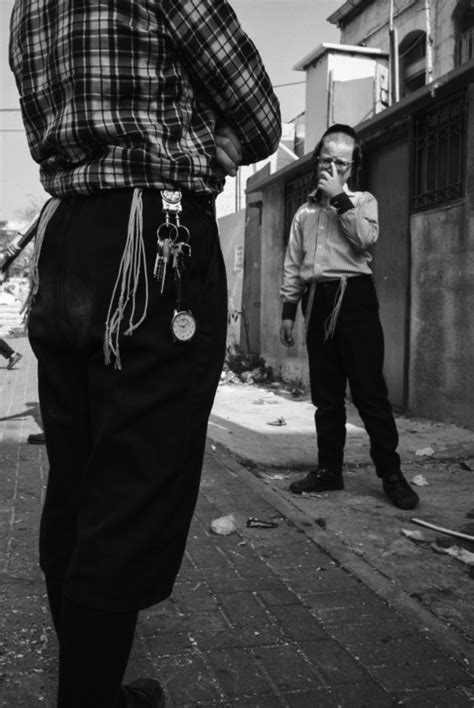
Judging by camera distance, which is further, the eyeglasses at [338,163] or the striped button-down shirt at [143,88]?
the eyeglasses at [338,163]

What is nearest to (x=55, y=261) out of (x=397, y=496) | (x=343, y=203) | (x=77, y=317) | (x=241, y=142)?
(x=77, y=317)

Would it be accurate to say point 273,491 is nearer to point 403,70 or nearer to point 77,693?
point 77,693

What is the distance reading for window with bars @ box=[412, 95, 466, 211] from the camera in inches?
268

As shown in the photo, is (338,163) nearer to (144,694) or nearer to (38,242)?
(38,242)

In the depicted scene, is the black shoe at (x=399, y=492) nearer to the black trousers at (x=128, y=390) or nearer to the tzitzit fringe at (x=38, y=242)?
the black trousers at (x=128, y=390)

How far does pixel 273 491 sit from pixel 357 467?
112cm

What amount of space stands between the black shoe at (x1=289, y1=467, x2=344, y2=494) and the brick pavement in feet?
2.69

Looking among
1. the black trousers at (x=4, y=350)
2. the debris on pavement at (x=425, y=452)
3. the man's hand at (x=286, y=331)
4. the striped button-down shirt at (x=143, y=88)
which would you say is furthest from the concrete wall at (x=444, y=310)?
the black trousers at (x=4, y=350)

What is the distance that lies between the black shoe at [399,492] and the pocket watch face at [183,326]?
10.1ft

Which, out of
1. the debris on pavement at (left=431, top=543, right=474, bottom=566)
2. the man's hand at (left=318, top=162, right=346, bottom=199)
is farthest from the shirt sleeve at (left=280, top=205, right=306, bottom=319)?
the debris on pavement at (left=431, top=543, right=474, bottom=566)

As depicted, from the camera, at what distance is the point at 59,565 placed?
1959 millimetres

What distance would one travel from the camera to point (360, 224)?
438 centimetres

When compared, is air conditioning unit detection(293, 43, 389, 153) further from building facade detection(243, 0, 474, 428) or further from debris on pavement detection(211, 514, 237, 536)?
debris on pavement detection(211, 514, 237, 536)

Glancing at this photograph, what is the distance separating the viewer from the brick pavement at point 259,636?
2312 millimetres
